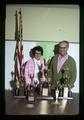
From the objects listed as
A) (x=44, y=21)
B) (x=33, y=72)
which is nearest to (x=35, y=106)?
(x=33, y=72)

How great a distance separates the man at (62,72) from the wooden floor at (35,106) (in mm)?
98

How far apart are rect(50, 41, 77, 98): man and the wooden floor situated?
98 millimetres

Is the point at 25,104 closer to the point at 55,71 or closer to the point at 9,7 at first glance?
the point at 55,71

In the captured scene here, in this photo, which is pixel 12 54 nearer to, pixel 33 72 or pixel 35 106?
pixel 33 72

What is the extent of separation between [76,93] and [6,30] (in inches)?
24.2

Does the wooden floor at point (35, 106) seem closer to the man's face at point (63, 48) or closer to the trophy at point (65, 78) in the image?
the trophy at point (65, 78)

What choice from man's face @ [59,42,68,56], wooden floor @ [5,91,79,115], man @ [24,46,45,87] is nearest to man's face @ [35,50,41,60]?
man @ [24,46,45,87]

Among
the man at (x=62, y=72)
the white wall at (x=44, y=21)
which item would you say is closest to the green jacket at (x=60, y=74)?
the man at (x=62, y=72)

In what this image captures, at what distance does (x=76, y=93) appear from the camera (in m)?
2.18

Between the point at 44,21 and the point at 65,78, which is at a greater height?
the point at 44,21

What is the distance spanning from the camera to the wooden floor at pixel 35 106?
2.17 m

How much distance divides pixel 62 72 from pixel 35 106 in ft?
0.93

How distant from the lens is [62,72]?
2.20 m
